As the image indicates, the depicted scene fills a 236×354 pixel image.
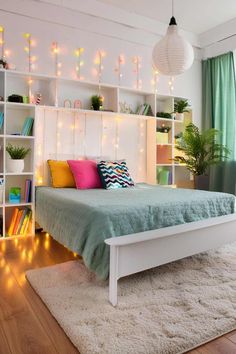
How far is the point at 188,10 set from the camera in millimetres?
3945

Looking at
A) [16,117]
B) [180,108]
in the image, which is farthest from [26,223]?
[180,108]

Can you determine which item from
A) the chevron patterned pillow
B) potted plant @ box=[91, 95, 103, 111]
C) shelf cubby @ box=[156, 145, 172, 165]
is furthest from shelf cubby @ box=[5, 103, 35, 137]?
shelf cubby @ box=[156, 145, 172, 165]

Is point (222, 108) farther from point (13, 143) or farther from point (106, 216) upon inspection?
point (106, 216)

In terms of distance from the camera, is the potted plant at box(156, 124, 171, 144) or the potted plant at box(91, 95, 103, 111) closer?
the potted plant at box(91, 95, 103, 111)

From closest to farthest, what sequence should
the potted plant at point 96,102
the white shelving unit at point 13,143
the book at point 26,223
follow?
the white shelving unit at point 13,143, the book at point 26,223, the potted plant at point 96,102

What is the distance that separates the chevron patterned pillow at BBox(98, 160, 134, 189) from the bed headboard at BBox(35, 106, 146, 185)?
1.62ft

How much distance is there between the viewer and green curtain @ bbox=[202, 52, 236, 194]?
4391 mm

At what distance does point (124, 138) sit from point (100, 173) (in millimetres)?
1045

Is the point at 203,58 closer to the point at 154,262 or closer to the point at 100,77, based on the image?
the point at 100,77

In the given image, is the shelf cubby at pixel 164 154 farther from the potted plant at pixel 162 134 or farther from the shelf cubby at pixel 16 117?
the shelf cubby at pixel 16 117

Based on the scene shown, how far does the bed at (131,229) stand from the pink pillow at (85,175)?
0.57 metres

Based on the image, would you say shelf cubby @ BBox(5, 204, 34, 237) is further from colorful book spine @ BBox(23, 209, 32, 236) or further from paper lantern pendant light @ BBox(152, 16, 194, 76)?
paper lantern pendant light @ BBox(152, 16, 194, 76)

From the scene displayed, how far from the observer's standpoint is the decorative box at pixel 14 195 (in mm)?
3154

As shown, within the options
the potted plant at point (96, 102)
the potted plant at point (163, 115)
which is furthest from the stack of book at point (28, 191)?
the potted plant at point (163, 115)
